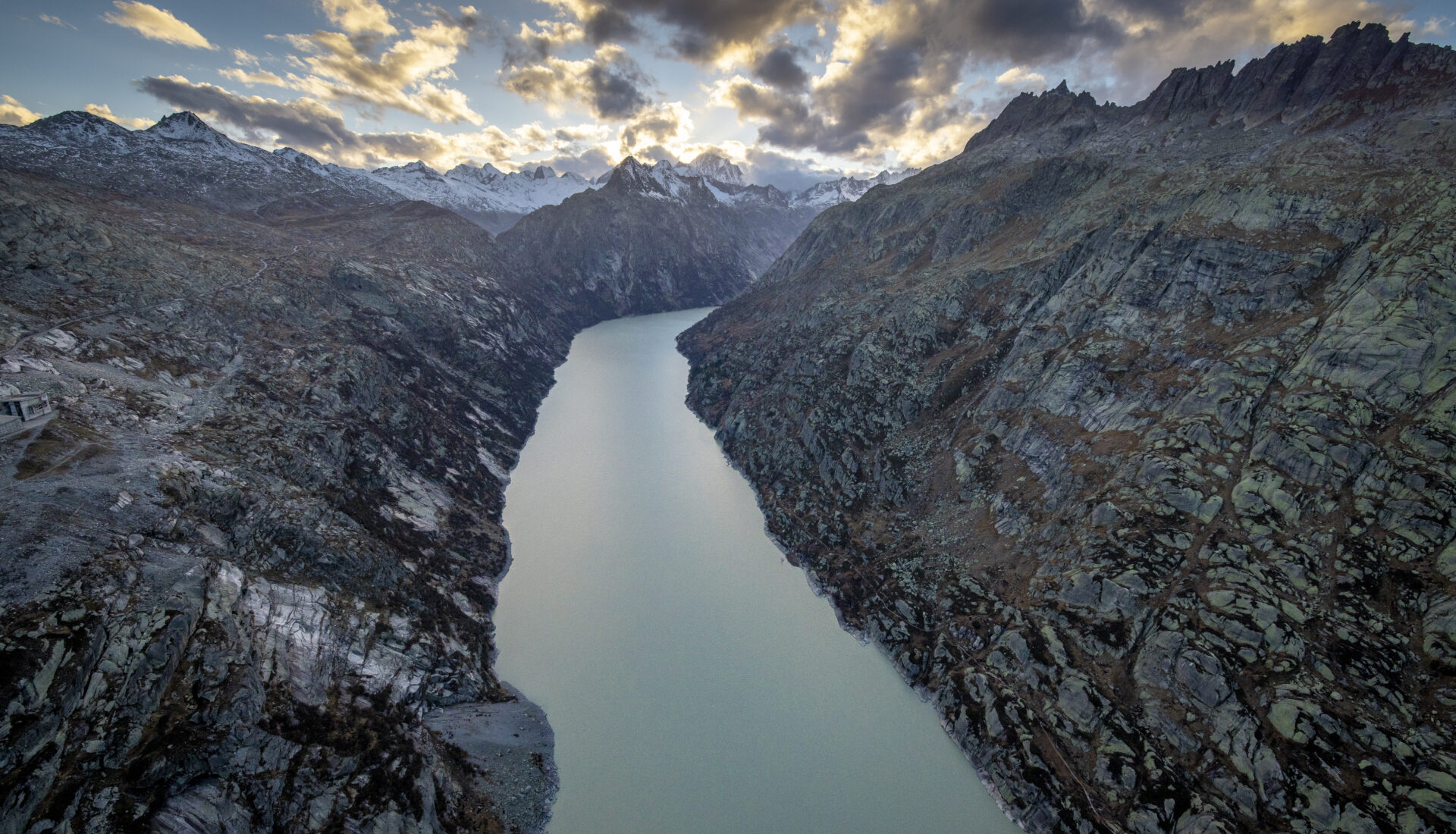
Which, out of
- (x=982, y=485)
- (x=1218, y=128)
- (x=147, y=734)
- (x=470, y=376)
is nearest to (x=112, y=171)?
(x=470, y=376)

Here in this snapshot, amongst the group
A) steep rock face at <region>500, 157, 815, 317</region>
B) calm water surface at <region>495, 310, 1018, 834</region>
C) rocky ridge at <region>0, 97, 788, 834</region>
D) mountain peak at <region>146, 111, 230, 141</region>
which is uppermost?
mountain peak at <region>146, 111, 230, 141</region>

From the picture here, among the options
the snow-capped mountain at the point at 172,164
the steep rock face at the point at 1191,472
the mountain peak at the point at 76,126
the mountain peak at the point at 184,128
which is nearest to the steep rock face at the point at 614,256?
the snow-capped mountain at the point at 172,164

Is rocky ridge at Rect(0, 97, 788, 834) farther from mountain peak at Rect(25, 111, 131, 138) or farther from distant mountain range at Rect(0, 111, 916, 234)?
mountain peak at Rect(25, 111, 131, 138)

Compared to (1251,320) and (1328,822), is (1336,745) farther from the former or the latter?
(1251,320)

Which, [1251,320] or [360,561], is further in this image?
[1251,320]

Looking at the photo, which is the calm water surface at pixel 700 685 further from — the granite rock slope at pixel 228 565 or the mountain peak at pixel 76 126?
the mountain peak at pixel 76 126

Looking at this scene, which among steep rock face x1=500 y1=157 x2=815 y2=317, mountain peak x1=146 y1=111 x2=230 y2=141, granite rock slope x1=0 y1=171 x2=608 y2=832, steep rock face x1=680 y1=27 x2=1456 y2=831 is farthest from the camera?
steep rock face x1=500 y1=157 x2=815 y2=317

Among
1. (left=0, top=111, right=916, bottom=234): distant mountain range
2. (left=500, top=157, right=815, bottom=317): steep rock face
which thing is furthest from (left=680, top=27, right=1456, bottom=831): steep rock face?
(left=0, top=111, right=916, bottom=234): distant mountain range
